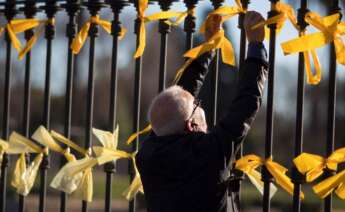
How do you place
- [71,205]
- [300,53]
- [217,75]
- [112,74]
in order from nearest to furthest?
[300,53], [217,75], [112,74], [71,205]

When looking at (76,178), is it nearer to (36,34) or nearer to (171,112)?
(36,34)

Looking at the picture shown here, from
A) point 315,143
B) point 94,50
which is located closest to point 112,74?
point 94,50

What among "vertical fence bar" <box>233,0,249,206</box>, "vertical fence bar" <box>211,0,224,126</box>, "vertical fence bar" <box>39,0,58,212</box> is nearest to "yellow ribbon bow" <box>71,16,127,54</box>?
"vertical fence bar" <box>39,0,58,212</box>

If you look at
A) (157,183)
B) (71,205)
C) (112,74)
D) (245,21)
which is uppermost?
(245,21)

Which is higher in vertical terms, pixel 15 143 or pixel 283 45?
pixel 283 45

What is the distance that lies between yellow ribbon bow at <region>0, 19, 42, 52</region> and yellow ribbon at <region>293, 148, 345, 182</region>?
180cm

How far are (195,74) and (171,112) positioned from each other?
1.60 ft

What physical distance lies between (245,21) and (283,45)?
0.20m

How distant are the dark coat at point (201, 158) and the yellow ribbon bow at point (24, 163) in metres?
1.19

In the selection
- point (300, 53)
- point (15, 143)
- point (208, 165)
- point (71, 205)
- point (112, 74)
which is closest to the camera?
point (208, 165)

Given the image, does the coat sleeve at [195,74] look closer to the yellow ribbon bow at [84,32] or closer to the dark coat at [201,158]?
the dark coat at [201,158]

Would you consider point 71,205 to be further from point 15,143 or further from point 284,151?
point 15,143

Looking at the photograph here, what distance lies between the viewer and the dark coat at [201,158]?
3328 millimetres

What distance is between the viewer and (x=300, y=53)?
365 centimetres
